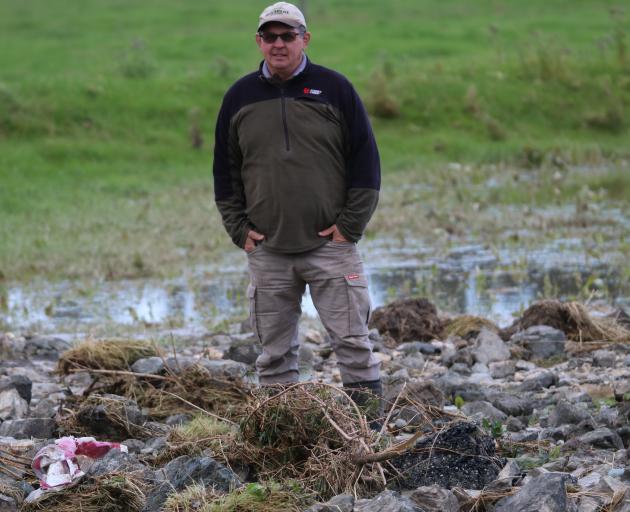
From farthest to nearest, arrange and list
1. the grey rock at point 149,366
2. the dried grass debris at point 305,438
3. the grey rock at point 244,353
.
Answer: the grey rock at point 244,353, the grey rock at point 149,366, the dried grass debris at point 305,438

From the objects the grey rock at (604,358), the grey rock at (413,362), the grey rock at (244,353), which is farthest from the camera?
the grey rock at (244,353)

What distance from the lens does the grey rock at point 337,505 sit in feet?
17.0

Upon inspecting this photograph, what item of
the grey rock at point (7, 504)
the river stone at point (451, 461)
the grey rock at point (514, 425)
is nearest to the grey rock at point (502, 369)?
the grey rock at point (514, 425)

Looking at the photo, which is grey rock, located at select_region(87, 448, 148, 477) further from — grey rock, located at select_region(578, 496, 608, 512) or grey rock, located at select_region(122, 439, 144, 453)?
grey rock, located at select_region(578, 496, 608, 512)

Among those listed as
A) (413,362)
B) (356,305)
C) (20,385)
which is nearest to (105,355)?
(20,385)

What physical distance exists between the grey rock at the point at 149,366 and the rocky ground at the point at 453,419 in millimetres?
11

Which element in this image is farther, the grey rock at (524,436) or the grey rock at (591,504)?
the grey rock at (524,436)

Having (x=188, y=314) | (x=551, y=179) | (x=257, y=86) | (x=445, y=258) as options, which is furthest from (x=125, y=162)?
(x=257, y=86)

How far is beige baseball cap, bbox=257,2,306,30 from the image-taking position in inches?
248

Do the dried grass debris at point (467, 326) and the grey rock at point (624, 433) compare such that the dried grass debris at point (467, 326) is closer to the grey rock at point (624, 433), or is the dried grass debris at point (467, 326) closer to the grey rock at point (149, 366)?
the grey rock at point (149, 366)

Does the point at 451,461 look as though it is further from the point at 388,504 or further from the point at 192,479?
the point at 192,479

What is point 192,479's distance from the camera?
5.55 metres

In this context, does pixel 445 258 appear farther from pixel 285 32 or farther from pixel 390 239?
pixel 285 32

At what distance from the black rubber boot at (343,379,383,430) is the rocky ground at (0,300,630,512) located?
0.09 m
